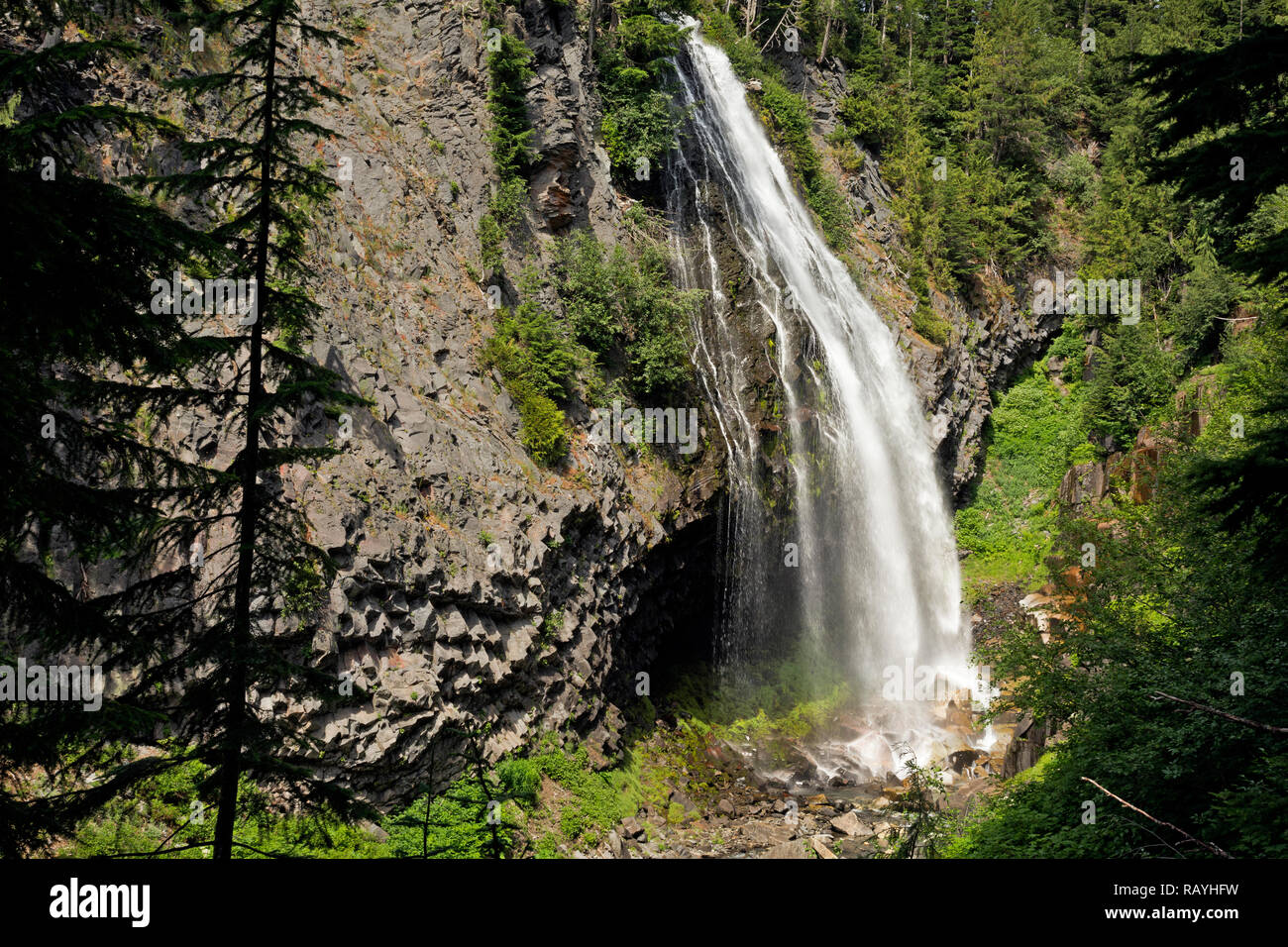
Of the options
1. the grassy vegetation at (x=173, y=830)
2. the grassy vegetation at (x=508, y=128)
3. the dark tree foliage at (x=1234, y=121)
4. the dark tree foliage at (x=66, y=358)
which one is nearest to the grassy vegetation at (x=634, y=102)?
the grassy vegetation at (x=508, y=128)

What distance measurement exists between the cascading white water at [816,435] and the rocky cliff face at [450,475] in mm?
2153

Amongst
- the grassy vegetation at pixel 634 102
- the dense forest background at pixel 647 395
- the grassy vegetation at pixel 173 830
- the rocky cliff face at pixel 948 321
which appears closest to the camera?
the dense forest background at pixel 647 395

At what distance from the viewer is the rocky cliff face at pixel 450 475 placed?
1243 cm

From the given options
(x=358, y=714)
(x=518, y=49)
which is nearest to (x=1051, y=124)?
(x=518, y=49)

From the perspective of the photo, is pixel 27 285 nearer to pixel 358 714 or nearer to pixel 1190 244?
pixel 358 714

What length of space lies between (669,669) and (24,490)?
1714 centimetres

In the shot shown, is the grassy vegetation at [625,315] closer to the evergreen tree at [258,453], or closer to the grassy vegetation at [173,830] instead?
the grassy vegetation at [173,830]

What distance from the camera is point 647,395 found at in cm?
1948

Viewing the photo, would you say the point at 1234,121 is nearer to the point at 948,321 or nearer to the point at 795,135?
the point at 948,321

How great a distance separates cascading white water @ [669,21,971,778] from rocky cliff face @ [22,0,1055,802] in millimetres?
2153

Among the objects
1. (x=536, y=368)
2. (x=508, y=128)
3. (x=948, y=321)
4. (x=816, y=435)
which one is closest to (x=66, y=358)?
(x=536, y=368)

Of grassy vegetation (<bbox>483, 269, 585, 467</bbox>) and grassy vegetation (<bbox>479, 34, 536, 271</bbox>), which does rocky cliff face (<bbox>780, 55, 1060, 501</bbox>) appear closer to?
grassy vegetation (<bbox>479, 34, 536, 271</bbox>)

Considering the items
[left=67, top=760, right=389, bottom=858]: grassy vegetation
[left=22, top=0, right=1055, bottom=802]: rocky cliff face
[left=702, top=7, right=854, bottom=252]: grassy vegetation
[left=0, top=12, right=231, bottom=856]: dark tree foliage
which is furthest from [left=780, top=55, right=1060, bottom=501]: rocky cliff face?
[left=0, top=12, right=231, bottom=856]: dark tree foliage

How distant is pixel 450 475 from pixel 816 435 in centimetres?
1109
